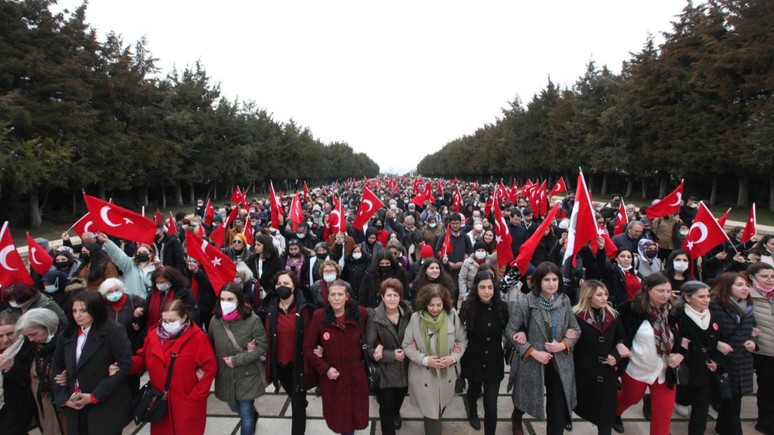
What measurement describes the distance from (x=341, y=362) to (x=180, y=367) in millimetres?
1314

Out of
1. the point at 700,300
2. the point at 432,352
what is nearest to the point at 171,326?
the point at 432,352

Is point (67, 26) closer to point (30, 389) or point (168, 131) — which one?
point (168, 131)

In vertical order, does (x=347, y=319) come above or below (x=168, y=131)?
below

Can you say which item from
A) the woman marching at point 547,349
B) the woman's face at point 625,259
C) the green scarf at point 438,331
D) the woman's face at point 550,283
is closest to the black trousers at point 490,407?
the woman marching at point 547,349

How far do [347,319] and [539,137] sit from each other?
52.1 metres

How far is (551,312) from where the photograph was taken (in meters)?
3.73

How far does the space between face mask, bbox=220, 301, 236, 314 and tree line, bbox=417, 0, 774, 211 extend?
25629 mm

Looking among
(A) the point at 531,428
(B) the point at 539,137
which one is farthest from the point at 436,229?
(B) the point at 539,137

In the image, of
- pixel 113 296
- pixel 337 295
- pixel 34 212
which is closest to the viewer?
pixel 337 295

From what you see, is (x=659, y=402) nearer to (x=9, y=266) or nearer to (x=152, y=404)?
(x=152, y=404)

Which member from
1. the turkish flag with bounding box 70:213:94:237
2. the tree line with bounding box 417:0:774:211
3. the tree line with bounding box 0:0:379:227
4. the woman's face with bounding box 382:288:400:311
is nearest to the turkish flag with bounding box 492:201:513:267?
the woman's face with bounding box 382:288:400:311

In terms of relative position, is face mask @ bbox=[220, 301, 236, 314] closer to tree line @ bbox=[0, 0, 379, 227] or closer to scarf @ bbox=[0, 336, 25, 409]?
scarf @ bbox=[0, 336, 25, 409]

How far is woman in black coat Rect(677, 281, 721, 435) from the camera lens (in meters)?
3.69

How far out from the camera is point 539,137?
5091 cm
